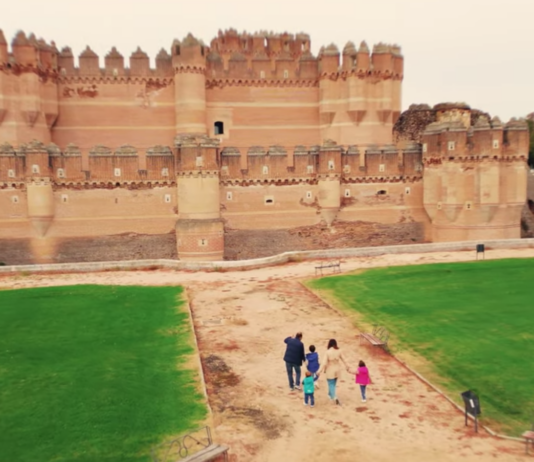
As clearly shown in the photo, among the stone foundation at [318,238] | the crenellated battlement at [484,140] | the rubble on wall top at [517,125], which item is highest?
the rubble on wall top at [517,125]

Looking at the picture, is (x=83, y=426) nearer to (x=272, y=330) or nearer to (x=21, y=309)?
(x=272, y=330)

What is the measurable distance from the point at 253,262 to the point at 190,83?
51.3 ft

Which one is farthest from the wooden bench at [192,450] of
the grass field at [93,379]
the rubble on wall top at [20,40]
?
the rubble on wall top at [20,40]

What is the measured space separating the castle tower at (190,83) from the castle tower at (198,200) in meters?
6.77

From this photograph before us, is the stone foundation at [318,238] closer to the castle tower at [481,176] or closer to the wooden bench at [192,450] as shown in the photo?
the castle tower at [481,176]

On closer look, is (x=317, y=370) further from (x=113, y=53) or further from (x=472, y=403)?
(x=113, y=53)

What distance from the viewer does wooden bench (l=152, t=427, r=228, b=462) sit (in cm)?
875

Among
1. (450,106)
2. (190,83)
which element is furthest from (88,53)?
(450,106)

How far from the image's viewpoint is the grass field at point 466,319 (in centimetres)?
1166

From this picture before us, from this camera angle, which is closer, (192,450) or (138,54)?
(192,450)

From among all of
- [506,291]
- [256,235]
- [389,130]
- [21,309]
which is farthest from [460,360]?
[389,130]

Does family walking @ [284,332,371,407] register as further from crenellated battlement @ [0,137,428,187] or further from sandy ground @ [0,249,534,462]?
crenellated battlement @ [0,137,428,187]

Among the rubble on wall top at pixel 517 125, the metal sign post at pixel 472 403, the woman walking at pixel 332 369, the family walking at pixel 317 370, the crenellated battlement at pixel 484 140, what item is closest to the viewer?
the metal sign post at pixel 472 403

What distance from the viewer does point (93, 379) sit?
12.3 meters
